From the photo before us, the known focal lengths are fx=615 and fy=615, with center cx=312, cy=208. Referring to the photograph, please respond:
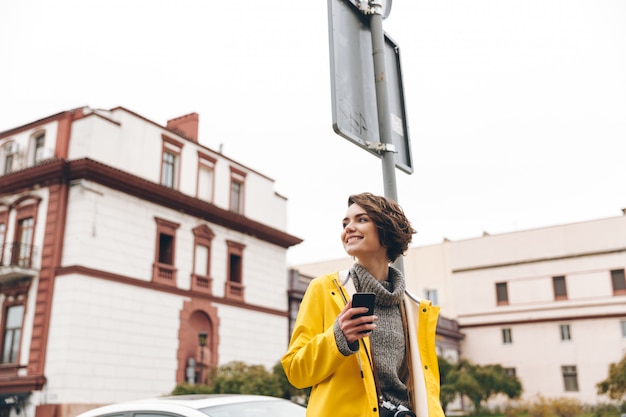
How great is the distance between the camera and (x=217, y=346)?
2702 cm

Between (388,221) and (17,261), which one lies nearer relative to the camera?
(388,221)

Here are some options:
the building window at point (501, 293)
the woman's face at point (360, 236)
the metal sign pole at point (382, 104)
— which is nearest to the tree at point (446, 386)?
the building window at point (501, 293)

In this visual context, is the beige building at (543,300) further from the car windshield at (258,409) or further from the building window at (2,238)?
the car windshield at (258,409)

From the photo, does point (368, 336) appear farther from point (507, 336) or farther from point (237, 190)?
point (507, 336)

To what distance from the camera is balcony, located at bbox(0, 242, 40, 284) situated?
22562 millimetres

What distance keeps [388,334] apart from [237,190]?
92.0ft

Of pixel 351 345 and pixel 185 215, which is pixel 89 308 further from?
pixel 351 345

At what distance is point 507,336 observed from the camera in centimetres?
4144

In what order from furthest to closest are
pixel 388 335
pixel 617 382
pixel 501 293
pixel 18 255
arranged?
pixel 501 293
pixel 617 382
pixel 18 255
pixel 388 335

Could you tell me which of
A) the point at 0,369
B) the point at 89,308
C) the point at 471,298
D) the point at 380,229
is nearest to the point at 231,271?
the point at 89,308

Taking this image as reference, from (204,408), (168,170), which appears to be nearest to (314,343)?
(204,408)

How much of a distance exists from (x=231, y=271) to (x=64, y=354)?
9779mm

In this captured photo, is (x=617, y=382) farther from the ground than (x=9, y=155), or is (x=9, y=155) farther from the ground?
(x=9, y=155)

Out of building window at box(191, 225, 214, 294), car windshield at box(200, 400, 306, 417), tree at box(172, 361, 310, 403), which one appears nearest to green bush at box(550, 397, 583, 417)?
tree at box(172, 361, 310, 403)
